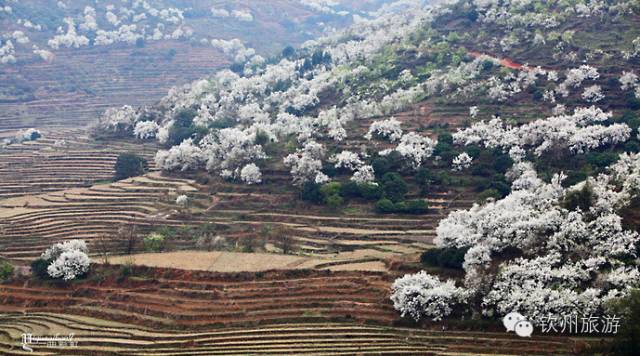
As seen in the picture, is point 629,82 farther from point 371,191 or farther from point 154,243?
point 154,243

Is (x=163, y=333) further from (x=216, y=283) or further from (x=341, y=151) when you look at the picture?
(x=341, y=151)

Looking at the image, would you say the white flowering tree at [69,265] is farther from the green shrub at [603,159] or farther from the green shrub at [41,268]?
the green shrub at [603,159]

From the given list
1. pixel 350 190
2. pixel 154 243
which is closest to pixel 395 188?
pixel 350 190

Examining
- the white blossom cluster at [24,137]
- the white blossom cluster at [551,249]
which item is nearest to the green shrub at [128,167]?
the white blossom cluster at [24,137]

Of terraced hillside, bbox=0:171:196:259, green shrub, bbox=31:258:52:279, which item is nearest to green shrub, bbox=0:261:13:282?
green shrub, bbox=31:258:52:279

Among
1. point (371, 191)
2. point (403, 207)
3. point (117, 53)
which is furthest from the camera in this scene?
point (117, 53)

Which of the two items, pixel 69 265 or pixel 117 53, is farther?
pixel 117 53
